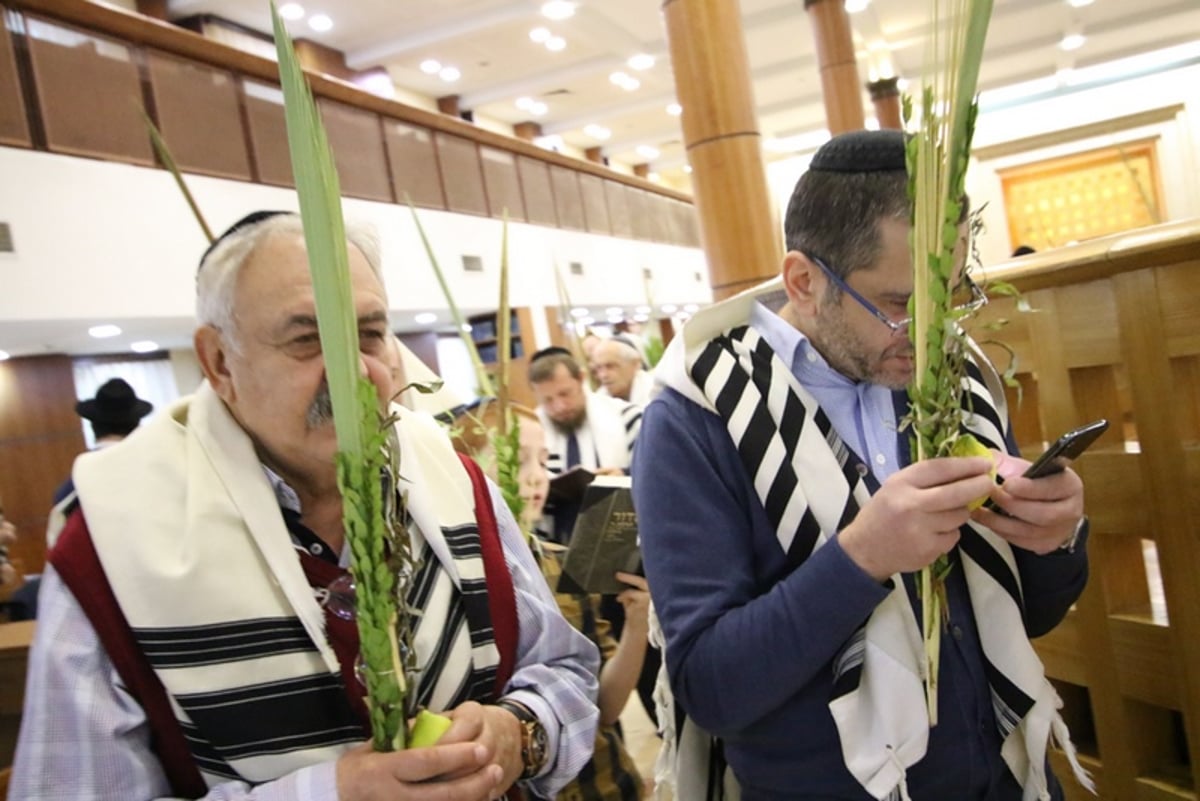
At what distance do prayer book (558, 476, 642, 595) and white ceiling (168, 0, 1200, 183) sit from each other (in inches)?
381

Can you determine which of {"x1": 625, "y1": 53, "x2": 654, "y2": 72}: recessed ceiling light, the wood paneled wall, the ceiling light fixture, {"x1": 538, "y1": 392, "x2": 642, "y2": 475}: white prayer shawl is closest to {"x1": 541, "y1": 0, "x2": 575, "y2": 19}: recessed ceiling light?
{"x1": 625, "y1": 53, "x2": 654, "y2": 72}: recessed ceiling light

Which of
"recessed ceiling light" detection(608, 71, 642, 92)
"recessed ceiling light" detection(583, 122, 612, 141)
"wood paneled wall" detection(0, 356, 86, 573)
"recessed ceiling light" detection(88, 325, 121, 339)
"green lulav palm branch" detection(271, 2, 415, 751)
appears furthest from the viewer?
"recessed ceiling light" detection(583, 122, 612, 141)

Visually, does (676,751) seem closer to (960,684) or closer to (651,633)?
(651,633)

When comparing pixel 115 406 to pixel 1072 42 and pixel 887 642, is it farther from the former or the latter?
pixel 1072 42

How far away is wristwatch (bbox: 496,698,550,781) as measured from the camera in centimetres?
109

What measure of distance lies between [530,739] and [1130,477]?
111cm

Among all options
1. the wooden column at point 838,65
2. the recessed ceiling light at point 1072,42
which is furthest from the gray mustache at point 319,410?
the recessed ceiling light at point 1072,42

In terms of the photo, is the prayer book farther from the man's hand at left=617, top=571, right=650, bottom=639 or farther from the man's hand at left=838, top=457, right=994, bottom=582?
the man's hand at left=838, top=457, right=994, bottom=582

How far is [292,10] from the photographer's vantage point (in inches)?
377

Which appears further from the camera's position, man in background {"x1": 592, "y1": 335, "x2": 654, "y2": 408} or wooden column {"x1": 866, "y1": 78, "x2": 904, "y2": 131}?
wooden column {"x1": 866, "y1": 78, "x2": 904, "y2": 131}

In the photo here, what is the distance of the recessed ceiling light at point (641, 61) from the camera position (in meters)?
12.1

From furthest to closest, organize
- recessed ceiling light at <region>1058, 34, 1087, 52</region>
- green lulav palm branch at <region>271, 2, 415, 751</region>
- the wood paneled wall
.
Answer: recessed ceiling light at <region>1058, 34, 1087, 52</region>
the wood paneled wall
green lulav palm branch at <region>271, 2, 415, 751</region>

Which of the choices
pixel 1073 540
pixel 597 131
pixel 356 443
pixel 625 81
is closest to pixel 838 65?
pixel 625 81

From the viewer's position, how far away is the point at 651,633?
131 centimetres
